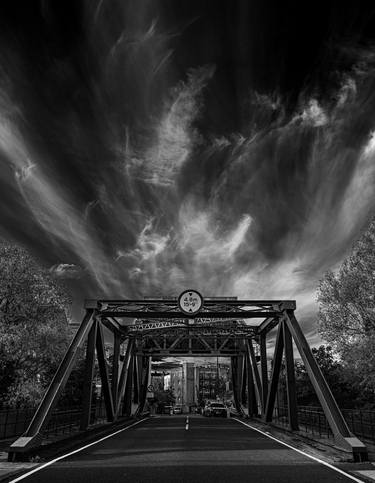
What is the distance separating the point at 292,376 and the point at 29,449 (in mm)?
13405

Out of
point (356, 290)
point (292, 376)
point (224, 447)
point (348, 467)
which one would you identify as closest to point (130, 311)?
point (292, 376)

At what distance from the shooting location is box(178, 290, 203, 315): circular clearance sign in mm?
22672

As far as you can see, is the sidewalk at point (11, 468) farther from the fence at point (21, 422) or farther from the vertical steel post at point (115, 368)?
the vertical steel post at point (115, 368)

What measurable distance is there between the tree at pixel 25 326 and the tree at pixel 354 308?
606 inches

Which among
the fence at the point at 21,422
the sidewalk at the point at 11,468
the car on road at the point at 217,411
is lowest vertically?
the sidewalk at the point at 11,468

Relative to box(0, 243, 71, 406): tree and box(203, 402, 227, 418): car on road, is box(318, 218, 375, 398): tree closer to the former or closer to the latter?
box(0, 243, 71, 406): tree

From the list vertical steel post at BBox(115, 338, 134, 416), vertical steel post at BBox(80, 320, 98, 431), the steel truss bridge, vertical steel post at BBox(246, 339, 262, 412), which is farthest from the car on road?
vertical steel post at BBox(80, 320, 98, 431)

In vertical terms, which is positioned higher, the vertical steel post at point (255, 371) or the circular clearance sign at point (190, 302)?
the circular clearance sign at point (190, 302)

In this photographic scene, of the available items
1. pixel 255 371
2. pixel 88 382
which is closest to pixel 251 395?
pixel 255 371

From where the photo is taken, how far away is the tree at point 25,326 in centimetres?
2078

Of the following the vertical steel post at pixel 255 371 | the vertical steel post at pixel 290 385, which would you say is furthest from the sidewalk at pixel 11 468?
the vertical steel post at pixel 255 371

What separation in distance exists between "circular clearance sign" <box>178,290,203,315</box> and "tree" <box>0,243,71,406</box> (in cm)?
666

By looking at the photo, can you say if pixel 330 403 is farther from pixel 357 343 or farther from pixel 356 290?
pixel 356 290

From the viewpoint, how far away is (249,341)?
117 ft
